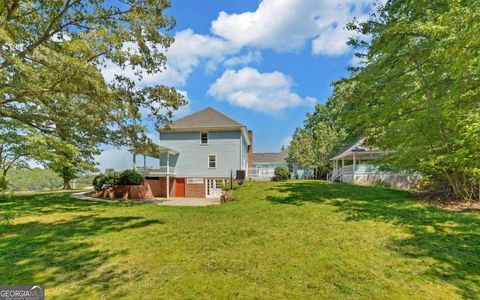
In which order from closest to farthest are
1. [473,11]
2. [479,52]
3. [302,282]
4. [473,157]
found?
[302,282], [473,11], [479,52], [473,157]

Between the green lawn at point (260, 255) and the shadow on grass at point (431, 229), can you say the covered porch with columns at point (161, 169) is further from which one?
the shadow on grass at point (431, 229)

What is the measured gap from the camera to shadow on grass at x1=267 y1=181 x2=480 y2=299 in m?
4.59

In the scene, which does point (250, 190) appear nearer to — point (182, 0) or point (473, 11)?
point (182, 0)

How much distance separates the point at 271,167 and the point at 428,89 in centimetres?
3145

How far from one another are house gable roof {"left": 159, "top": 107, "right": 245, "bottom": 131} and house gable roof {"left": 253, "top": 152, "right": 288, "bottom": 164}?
2296 cm

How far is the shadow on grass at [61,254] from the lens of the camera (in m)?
4.76

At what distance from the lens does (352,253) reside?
549 centimetres

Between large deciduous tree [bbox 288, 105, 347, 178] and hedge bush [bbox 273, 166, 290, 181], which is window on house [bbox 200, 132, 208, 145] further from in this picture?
large deciduous tree [bbox 288, 105, 347, 178]

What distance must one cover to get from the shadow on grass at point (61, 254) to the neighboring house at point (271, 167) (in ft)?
61.8

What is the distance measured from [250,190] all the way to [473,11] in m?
12.0

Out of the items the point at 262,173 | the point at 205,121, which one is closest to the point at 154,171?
the point at 205,121

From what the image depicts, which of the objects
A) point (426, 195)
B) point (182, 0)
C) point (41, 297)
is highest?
point (182, 0)

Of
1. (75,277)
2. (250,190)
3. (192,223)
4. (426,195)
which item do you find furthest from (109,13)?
(426,195)

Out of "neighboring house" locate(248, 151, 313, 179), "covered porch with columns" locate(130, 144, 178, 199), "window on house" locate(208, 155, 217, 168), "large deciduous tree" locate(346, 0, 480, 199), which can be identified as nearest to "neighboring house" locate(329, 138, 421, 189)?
"neighboring house" locate(248, 151, 313, 179)
